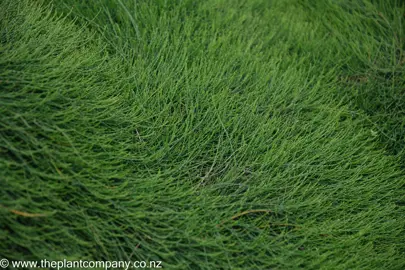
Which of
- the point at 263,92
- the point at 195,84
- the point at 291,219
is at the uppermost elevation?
the point at 195,84

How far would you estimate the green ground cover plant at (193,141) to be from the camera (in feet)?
3.72

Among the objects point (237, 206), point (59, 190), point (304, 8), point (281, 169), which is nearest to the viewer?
point (59, 190)

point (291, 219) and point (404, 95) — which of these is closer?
point (291, 219)

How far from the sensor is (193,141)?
1390mm

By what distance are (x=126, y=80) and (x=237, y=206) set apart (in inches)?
Result: 23.8

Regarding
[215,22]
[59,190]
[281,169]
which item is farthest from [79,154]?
[215,22]

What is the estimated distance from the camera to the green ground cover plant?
1.13 m

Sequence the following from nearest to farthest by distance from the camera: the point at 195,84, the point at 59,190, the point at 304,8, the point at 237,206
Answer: the point at 59,190, the point at 237,206, the point at 195,84, the point at 304,8

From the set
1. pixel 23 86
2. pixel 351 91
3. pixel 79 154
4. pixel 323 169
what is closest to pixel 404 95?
pixel 351 91

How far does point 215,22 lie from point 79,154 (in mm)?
944

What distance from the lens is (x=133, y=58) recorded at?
1.59 m

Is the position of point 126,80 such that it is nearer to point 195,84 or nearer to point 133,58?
point 133,58

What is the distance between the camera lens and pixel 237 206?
129 centimetres

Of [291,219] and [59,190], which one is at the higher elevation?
[59,190]
